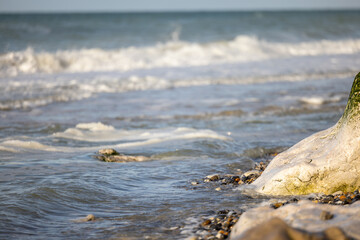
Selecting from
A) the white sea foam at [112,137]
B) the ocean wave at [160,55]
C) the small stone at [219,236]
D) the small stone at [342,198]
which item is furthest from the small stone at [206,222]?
the ocean wave at [160,55]

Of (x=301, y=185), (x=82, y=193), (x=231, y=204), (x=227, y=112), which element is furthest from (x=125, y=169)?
(x=227, y=112)

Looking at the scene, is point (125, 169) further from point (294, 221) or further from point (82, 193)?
point (294, 221)

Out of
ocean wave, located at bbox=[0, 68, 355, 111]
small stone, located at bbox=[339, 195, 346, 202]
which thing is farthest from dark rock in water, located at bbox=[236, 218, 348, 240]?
ocean wave, located at bbox=[0, 68, 355, 111]

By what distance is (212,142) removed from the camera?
25.4 ft

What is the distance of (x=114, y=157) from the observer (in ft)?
22.2

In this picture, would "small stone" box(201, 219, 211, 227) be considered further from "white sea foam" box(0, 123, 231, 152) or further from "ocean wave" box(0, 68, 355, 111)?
"ocean wave" box(0, 68, 355, 111)

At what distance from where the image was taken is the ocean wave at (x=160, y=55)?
68.8 ft

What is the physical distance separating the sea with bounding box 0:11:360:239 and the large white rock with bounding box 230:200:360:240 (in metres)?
0.66

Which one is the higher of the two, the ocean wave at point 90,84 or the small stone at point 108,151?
the ocean wave at point 90,84

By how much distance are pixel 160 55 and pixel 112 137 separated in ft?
54.8

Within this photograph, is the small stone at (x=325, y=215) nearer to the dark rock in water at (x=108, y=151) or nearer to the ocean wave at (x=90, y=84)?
the dark rock in water at (x=108, y=151)

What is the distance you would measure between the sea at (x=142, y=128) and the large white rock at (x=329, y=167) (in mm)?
320

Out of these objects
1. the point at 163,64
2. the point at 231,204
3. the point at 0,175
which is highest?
the point at 163,64

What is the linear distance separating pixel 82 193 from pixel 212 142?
10.3 feet
